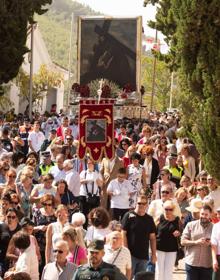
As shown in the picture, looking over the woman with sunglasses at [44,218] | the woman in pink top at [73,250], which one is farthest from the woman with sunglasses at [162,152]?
the woman in pink top at [73,250]

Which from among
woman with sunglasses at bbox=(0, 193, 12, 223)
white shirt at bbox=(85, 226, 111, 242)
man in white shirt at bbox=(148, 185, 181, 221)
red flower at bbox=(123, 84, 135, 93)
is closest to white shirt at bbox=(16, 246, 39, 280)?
white shirt at bbox=(85, 226, 111, 242)

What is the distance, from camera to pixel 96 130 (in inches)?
716

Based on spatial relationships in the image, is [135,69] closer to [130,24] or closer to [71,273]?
[130,24]

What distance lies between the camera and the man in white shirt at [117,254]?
36.5ft

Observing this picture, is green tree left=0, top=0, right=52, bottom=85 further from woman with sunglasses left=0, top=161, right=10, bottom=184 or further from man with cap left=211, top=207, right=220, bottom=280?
man with cap left=211, top=207, right=220, bottom=280

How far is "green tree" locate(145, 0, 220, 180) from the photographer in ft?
54.5

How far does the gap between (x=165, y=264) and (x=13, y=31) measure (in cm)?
2202

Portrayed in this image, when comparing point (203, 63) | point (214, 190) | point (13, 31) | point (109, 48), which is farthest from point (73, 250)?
point (109, 48)

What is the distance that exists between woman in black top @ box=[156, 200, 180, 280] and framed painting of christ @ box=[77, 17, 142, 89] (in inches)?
1561

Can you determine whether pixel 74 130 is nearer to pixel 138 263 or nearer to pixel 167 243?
pixel 167 243

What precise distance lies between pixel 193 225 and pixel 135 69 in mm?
41315

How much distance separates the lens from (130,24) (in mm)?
52719

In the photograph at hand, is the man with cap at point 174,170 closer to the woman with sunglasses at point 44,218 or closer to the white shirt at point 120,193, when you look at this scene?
the white shirt at point 120,193

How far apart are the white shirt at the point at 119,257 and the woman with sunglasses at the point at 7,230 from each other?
4.42 ft
